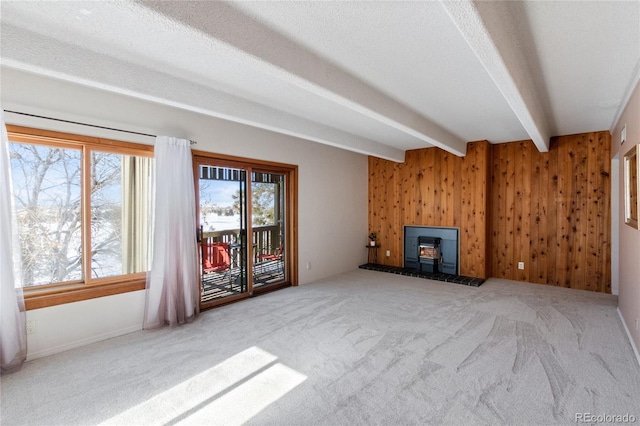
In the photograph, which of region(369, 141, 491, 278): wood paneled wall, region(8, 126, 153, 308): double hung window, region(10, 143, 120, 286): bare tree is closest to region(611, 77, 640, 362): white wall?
region(369, 141, 491, 278): wood paneled wall

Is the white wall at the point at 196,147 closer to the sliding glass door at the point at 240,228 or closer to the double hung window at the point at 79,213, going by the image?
the double hung window at the point at 79,213

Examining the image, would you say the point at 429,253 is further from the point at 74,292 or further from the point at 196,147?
the point at 74,292

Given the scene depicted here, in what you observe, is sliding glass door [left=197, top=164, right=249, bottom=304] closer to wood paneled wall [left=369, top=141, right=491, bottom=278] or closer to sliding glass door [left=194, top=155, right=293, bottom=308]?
sliding glass door [left=194, top=155, right=293, bottom=308]

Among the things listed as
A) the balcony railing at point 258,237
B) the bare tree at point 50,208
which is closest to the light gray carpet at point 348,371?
the bare tree at point 50,208

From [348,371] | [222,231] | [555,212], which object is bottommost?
[348,371]

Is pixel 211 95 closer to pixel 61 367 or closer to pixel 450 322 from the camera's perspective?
pixel 61 367

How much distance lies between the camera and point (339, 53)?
7.11 ft

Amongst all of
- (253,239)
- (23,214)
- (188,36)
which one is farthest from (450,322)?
(23,214)

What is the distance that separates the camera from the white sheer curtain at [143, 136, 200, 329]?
330 cm

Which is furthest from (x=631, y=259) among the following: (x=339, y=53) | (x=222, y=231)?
(x=222, y=231)

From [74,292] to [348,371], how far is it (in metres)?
2.67

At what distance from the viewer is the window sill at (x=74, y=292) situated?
2691mm

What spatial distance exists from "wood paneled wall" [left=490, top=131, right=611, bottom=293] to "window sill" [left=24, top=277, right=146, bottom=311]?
5.64 meters

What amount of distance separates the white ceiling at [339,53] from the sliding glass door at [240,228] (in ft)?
4.19
